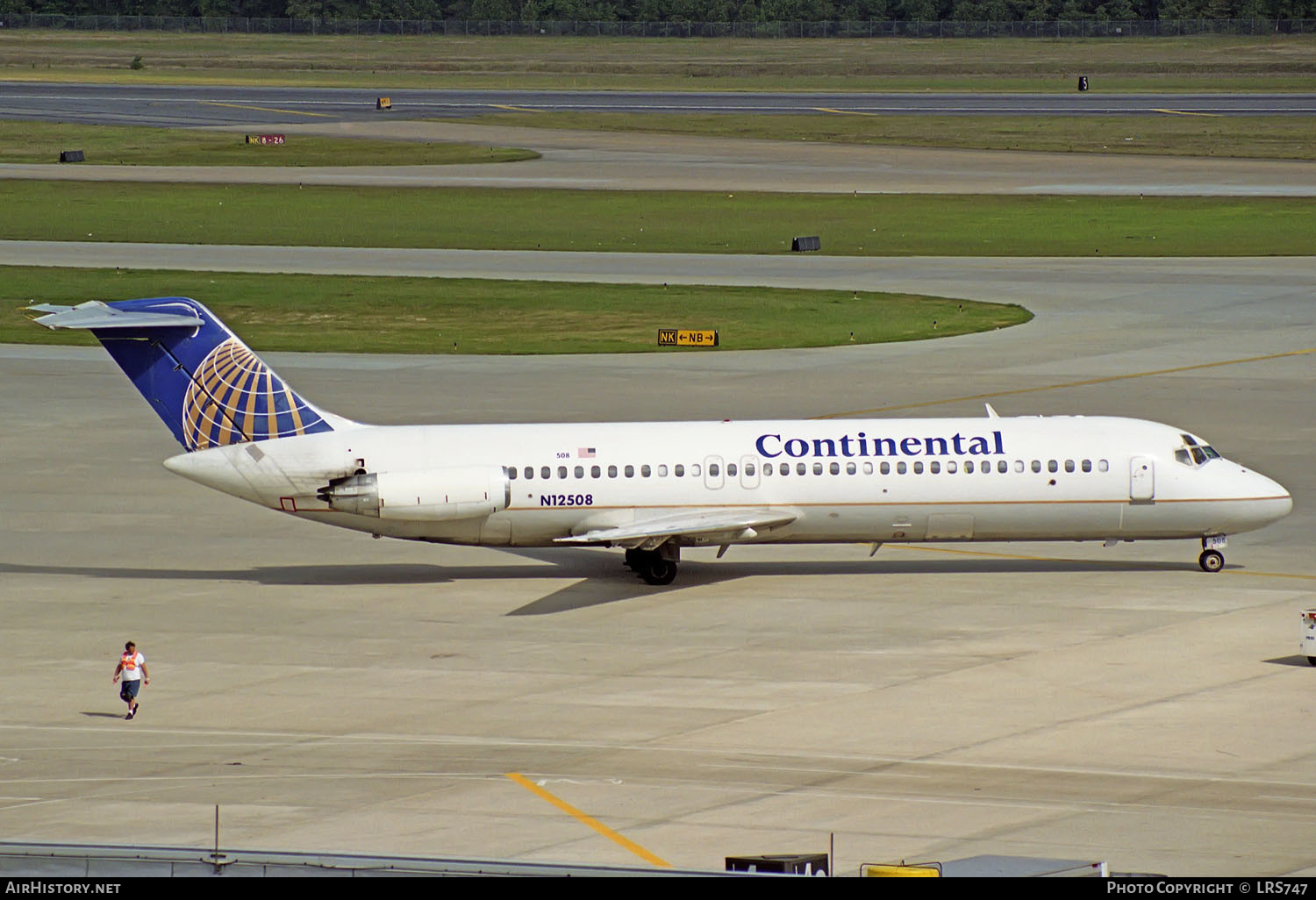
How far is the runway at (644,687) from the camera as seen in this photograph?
27125 millimetres

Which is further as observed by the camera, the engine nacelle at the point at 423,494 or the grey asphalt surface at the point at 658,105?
the grey asphalt surface at the point at 658,105

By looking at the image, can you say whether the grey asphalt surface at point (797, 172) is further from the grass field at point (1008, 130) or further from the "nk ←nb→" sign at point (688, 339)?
the "nk ←nb→" sign at point (688, 339)

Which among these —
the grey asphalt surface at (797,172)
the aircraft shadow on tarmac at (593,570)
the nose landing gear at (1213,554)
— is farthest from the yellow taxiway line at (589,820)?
the grey asphalt surface at (797,172)

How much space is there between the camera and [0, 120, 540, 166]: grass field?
148 metres

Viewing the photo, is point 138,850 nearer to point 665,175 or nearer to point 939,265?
point 939,265

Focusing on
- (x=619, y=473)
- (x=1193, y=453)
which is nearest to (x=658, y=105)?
(x=1193, y=453)

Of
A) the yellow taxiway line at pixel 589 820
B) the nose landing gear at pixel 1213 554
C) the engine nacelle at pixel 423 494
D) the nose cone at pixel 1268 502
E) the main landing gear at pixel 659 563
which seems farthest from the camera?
the nose landing gear at pixel 1213 554

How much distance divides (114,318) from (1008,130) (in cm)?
12624

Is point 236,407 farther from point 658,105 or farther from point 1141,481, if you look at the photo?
point 658,105

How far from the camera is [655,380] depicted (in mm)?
70188

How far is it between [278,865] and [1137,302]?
73257mm

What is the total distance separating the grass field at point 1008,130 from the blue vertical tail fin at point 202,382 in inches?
4447

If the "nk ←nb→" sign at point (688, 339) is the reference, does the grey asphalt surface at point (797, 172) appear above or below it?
above

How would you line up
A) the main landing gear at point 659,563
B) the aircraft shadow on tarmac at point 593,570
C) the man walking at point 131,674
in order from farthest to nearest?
the aircraft shadow on tarmac at point 593,570 < the main landing gear at point 659,563 < the man walking at point 131,674
